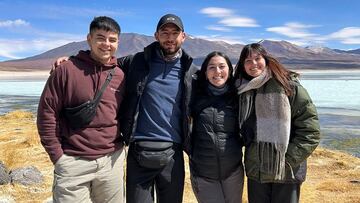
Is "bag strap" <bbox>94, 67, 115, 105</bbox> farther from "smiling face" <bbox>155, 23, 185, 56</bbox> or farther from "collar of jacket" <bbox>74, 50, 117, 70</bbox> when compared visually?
"smiling face" <bbox>155, 23, 185, 56</bbox>

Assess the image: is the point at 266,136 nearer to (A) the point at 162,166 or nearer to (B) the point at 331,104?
(A) the point at 162,166

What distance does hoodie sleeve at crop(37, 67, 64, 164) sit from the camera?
278cm

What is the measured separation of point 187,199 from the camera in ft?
18.0

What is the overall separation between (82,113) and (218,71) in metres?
1.04

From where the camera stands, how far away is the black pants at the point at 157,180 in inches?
124

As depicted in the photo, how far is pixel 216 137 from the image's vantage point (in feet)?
10.1

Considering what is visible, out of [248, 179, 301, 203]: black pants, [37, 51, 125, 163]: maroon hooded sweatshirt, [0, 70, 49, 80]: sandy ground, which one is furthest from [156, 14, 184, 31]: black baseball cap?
[0, 70, 49, 80]: sandy ground

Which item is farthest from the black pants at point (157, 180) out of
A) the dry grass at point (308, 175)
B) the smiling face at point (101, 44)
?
the dry grass at point (308, 175)

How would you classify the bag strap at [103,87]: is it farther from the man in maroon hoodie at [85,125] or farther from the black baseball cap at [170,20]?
the black baseball cap at [170,20]

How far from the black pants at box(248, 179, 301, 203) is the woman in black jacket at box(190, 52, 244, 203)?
0.11 meters

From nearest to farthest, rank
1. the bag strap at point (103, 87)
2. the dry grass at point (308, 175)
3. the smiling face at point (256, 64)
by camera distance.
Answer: the bag strap at point (103, 87) → the smiling face at point (256, 64) → the dry grass at point (308, 175)

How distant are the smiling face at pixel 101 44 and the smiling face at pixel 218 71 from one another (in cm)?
74

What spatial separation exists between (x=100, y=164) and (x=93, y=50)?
81cm

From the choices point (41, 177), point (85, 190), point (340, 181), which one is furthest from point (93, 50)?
point (340, 181)
